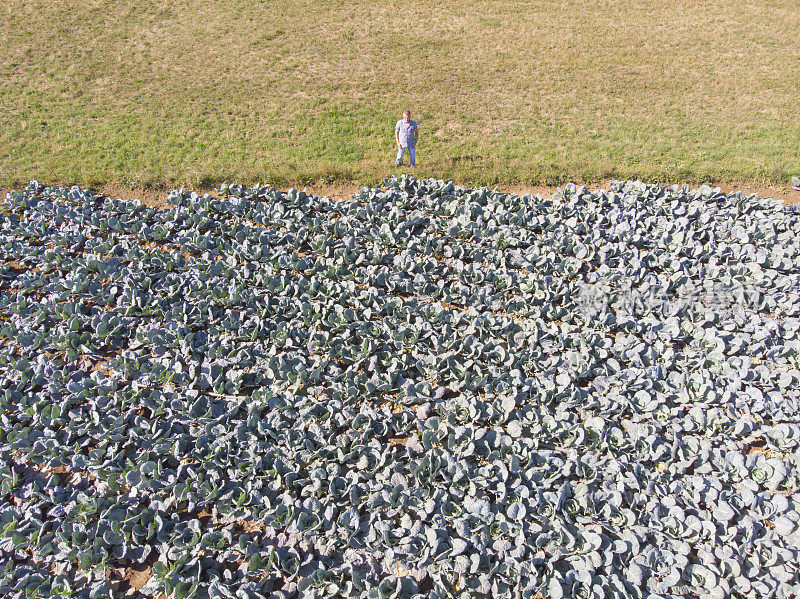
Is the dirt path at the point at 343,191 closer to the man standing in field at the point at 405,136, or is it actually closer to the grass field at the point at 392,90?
the grass field at the point at 392,90

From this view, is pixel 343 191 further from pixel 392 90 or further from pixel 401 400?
pixel 401 400

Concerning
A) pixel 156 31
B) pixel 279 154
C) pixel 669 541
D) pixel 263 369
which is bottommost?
pixel 669 541

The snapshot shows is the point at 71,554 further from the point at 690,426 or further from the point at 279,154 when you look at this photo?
the point at 279,154

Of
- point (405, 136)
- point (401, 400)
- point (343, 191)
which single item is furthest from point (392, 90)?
point (401, 400)

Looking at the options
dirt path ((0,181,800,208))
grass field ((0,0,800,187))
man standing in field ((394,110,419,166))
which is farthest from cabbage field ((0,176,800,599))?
grass field ((0,0,800,187))

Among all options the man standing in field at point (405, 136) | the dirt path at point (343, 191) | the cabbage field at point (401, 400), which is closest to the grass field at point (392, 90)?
the dirt path at point (343, 191)

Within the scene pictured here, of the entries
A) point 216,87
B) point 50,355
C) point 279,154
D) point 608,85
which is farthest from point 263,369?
point 608,85
